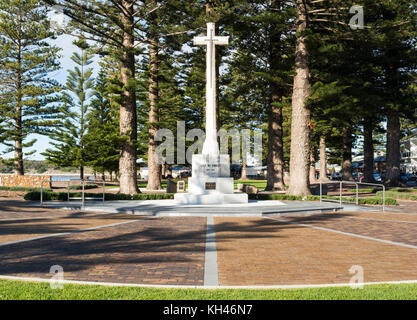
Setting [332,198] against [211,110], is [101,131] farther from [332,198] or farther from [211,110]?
[332,198]

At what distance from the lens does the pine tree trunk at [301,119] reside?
1683 centimetres

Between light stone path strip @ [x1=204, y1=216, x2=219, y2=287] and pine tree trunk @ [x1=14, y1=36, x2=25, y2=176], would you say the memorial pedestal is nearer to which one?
light stone path strip @ [x1=204, y1=216, x2=219, y2=287]

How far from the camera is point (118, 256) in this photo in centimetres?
590

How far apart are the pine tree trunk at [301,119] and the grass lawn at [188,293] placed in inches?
512

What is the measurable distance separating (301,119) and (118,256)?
521 inches

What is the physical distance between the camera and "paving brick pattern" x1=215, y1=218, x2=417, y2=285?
15.7 ft

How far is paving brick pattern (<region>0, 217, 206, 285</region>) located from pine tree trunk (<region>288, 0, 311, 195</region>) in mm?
9520

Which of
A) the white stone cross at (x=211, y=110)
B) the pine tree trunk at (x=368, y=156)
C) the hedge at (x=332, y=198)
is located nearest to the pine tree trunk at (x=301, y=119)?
the hedge at (x=332, y=198)

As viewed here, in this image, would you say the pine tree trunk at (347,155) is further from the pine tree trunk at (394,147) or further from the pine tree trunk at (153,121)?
the pine tree trunk at (153,121)

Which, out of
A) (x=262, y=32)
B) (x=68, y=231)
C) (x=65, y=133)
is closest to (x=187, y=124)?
(x=65, y=133)

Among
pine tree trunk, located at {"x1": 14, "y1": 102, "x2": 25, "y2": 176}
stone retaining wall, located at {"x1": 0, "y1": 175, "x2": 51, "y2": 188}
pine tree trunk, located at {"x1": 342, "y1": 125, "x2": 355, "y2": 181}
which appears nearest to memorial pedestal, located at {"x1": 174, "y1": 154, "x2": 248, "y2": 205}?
stone retaining wall, located at {"x1": 0, "y1": 175, "x2": 51, "y2": 188}

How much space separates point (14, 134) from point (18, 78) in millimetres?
5677

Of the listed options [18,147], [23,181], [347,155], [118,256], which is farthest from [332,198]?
[18,147]
